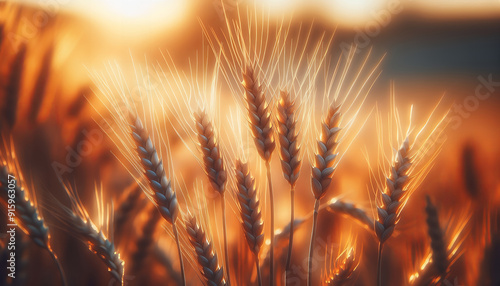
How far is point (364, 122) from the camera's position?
2.77ft

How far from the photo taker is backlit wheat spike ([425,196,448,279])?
2.57 ft

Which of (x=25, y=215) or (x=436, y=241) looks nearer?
(x=25, y=215)

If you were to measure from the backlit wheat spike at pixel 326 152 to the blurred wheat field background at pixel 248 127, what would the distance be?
0.31 ft

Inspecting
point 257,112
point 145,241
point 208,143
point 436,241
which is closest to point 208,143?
point 208,143

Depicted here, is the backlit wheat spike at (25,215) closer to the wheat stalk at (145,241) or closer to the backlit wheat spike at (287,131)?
the wheat stalk at (145,241)

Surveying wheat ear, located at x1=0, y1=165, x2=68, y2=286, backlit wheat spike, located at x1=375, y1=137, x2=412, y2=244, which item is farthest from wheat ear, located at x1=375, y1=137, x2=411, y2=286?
wheat ear, located at x1=0, y1=165, x2=68, y2=286

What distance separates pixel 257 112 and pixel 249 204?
0.19 meters

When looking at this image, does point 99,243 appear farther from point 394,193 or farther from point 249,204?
point 394,193

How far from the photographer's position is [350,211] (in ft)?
2.66

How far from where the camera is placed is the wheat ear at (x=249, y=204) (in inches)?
26.3

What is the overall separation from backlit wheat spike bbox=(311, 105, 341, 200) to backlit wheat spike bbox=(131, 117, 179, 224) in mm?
290

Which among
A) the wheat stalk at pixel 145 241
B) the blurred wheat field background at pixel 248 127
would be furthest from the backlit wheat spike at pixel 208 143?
the wheat stalk at pixel 145 241

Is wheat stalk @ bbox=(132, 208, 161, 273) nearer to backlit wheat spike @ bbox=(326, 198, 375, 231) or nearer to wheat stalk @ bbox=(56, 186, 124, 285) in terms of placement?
wheat stalk @ bbox=(56, 186, 124, 285)

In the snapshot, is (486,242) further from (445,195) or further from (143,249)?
(143,249)
